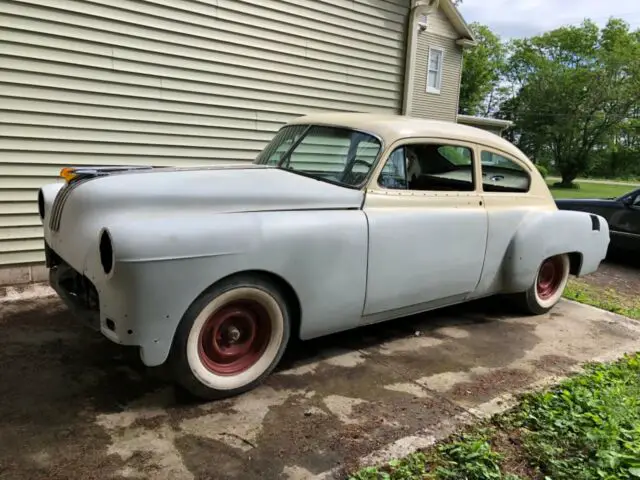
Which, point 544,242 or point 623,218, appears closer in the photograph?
point 544,242

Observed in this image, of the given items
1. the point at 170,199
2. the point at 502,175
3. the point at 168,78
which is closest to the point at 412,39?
the point at 168,78

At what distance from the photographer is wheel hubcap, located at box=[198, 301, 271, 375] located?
2.96 m

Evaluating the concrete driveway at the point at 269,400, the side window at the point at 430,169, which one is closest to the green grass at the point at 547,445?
the concrete driveway at the point at 269,400

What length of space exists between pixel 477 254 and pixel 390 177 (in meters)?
1.05

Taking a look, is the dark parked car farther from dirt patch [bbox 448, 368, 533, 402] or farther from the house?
dirt patch [bbox 448, 368, 533, 402]

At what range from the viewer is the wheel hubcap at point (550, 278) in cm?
499

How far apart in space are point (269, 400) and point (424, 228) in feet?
5.31

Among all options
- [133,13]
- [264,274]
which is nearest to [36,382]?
[264,274]

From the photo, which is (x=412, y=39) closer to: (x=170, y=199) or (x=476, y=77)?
(x=170, y=199)

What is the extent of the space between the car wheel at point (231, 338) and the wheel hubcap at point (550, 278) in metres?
2.97

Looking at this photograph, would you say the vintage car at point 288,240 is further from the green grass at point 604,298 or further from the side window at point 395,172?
the green grass at point 604,298

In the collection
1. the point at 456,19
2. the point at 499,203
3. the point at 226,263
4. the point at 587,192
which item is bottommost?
the point at 587,192

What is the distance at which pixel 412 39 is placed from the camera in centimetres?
774

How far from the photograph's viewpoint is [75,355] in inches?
138
